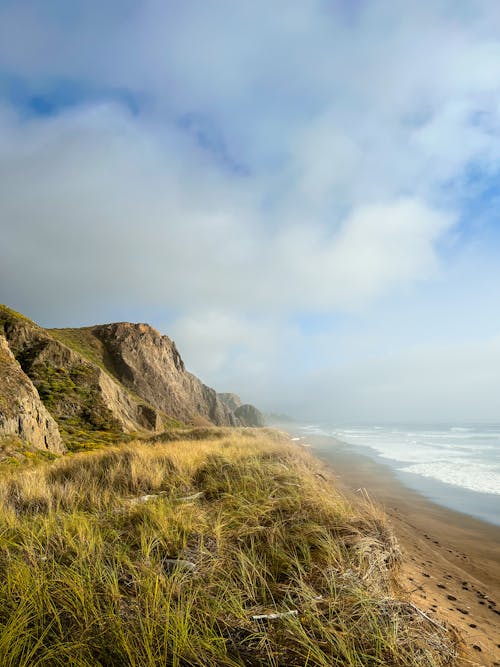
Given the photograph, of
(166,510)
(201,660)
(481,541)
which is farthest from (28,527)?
(481,541)

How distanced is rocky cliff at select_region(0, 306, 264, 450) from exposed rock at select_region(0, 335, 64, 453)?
134 mm

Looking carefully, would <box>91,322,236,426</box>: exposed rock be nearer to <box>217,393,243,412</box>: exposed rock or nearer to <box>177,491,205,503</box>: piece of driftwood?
<box>217,393,243,412</box>: exposed rock

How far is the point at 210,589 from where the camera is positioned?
311cm

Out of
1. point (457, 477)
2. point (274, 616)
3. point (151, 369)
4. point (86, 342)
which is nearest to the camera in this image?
point (274, 616)

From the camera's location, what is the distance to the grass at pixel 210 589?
2.31 metres

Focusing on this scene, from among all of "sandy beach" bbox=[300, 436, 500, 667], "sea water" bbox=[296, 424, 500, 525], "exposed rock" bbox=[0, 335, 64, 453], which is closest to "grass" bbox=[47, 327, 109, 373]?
"exposed rock" bbox=[0, 335, 64, 453]

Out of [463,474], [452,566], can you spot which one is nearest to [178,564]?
[452,566]

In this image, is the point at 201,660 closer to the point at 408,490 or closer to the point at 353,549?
the point at 353,549

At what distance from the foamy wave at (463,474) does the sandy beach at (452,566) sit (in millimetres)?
3839

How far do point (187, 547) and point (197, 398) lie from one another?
63.8 m

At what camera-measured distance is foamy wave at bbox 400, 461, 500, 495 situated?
16250 mm

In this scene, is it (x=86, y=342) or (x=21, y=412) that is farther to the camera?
(x=86, y=342)

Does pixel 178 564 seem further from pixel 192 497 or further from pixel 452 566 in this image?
pixel 452 566

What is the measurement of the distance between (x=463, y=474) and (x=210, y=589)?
21.4 metres
